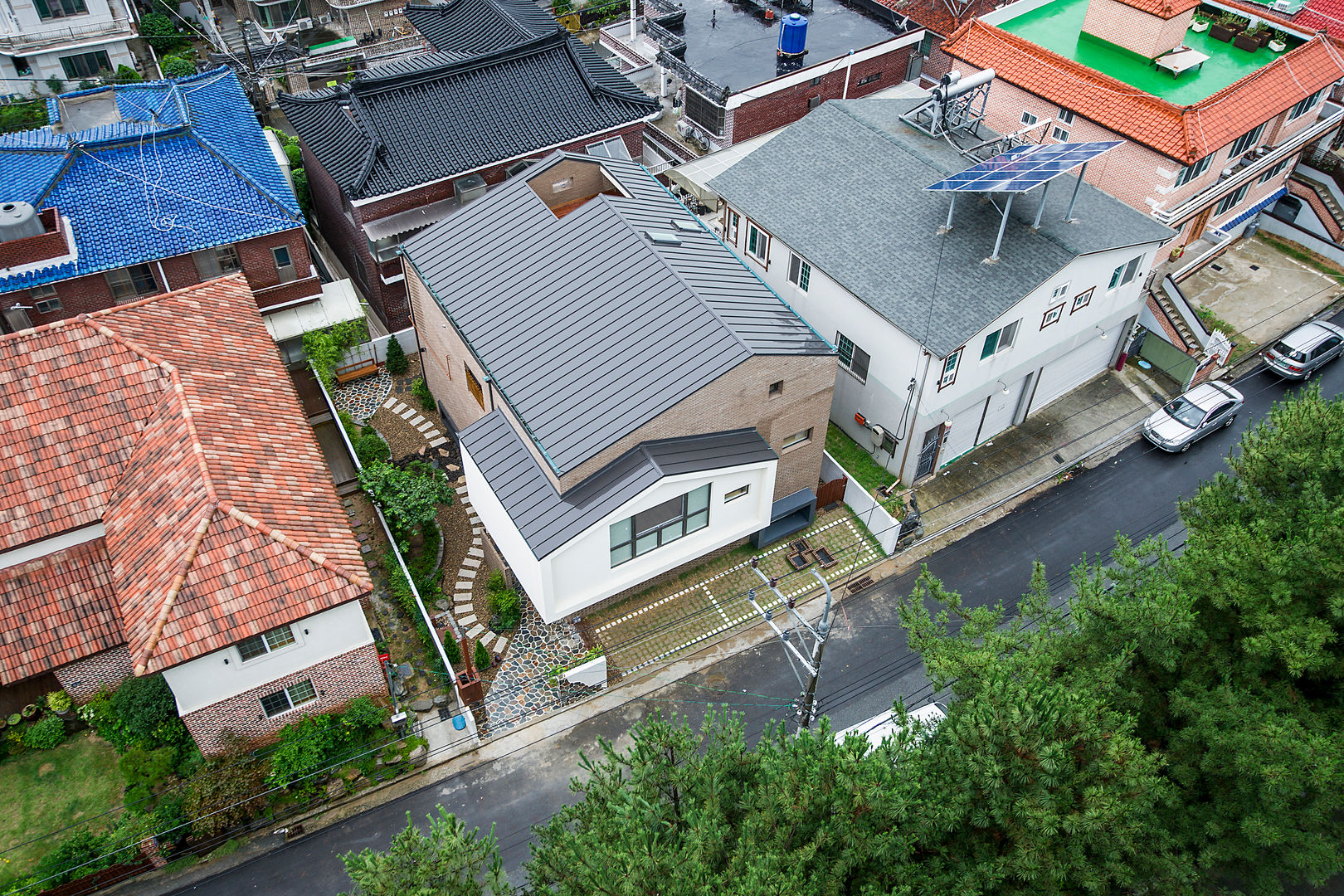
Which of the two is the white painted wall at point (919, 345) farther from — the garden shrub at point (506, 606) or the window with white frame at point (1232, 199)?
the garden shrub at point (506, 606)

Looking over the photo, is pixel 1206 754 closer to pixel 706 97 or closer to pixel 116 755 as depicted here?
pixel 116 755

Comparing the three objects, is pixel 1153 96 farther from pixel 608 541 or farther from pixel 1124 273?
pixel 608 541

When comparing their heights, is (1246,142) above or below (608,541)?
above

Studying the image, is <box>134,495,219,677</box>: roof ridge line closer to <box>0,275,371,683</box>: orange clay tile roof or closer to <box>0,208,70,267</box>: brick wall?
<box>0,275,371,683</box>: orange clay tile roof

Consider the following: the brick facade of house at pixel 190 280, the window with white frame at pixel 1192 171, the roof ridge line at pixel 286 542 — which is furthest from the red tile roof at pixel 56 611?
the window with white frame at pixel 1192 171

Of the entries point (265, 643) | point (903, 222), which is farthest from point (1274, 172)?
point (265, 643)

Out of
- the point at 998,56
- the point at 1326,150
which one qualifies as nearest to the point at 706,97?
the point at 998,56
